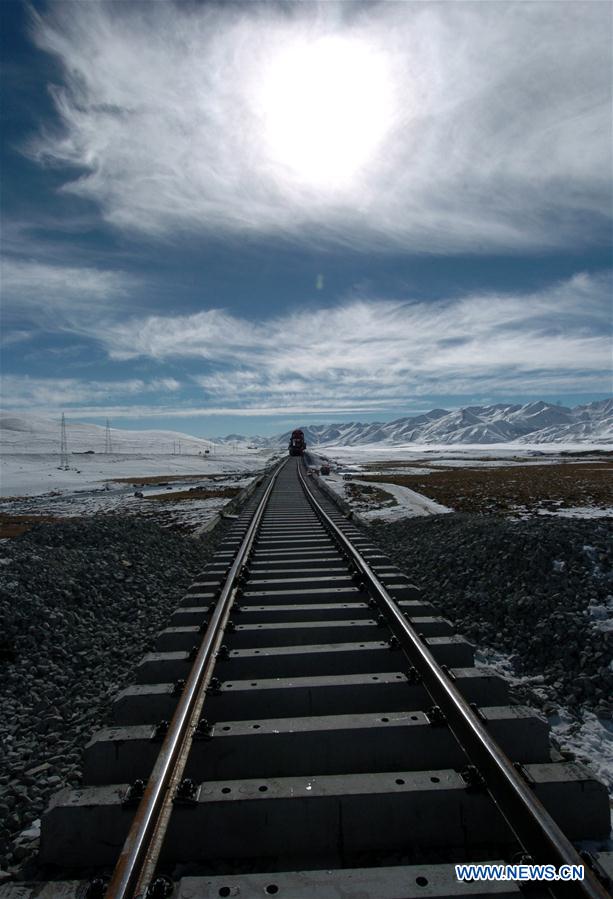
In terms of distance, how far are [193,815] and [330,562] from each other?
6.12m

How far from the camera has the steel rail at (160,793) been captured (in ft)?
8.23

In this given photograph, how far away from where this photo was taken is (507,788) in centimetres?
308

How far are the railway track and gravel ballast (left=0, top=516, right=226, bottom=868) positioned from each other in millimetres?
569

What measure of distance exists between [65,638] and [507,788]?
19.3 ft

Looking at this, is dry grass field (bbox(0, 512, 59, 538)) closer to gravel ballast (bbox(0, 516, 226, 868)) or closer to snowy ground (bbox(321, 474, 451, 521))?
gravel ballast (bbox(0, 516, 226, 868))

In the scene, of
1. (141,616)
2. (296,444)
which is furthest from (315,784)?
(296,444)

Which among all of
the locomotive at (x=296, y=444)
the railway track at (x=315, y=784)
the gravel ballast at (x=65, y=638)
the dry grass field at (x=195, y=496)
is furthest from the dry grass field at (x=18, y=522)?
the locomotive at (x=296, y=444)

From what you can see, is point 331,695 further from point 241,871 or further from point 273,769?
point 241,871

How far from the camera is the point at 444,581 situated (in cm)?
856

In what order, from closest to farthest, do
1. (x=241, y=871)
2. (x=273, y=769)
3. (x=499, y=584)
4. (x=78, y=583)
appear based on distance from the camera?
(x=241, y=871) → (x=273, y=769) → (x=499, y=584) → (x=78, y=583)

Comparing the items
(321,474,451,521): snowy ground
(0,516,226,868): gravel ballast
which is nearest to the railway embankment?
(0,516,226,868): gravel ballast

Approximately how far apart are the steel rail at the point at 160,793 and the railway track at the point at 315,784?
11mm

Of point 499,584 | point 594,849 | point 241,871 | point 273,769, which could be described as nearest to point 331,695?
point 273,769

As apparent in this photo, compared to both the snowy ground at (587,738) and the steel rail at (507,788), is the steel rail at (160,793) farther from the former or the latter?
the snowy ground at (587,738)
